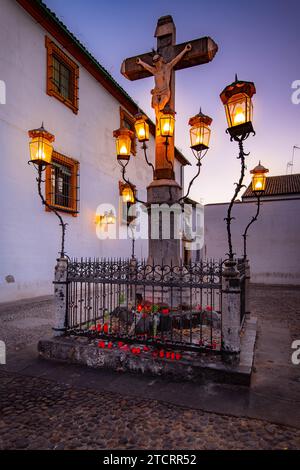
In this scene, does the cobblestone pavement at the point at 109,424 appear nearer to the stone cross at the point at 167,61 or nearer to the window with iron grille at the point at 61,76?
the stone cross at the point at 167,61

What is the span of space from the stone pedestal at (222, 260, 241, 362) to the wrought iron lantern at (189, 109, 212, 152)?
3020 millimetres

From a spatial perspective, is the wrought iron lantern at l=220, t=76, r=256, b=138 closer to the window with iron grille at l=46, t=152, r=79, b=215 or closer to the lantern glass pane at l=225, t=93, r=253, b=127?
the lantern glass pane at l=225, t=93, r=253, b=127

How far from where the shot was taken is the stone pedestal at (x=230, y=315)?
3.40m

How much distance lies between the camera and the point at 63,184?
1084 cm

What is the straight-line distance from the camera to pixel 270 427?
2.44 meters

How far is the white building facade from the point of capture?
325 inches

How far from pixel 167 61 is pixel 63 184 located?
627 cm

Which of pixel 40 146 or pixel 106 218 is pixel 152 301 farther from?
pixel 106 218

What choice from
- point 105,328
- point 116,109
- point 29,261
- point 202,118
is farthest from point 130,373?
point 116,109

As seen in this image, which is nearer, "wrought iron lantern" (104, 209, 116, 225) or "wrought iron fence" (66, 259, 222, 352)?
"wrought iron fence" (66, 259, 222, 352)

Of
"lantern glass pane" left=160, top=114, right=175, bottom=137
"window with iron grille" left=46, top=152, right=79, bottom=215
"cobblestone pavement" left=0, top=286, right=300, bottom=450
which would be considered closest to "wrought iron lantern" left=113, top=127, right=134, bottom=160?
"lantern glass pane" left=160, top=114, right=175, bottom=137

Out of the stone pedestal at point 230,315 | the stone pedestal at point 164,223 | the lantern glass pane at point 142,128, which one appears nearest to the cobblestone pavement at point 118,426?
the stone pedestal at point 230,315
